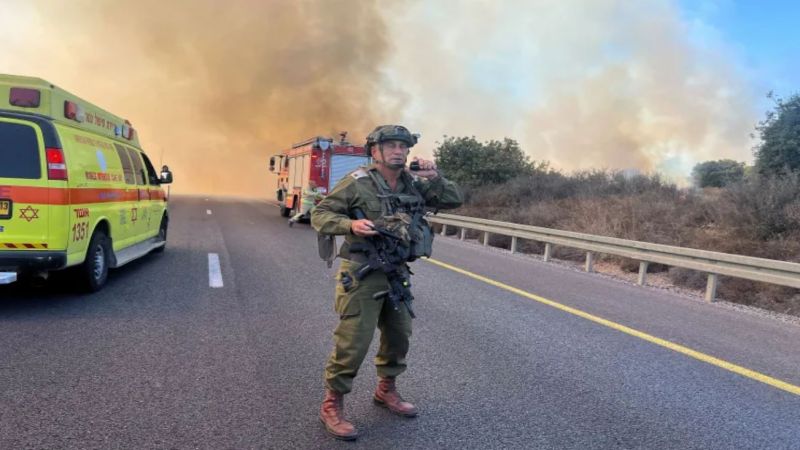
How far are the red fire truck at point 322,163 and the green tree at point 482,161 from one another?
5.36 meters

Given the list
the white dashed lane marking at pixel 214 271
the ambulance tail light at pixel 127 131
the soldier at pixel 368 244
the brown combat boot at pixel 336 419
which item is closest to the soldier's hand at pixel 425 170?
the soldier at pixel 368 244

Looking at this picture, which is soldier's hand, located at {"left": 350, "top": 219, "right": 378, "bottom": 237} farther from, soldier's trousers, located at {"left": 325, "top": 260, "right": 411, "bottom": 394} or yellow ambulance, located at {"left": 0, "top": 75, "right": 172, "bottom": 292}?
yellow ambulance, located at {"left": 0, "top": 75, "right": 172, "bottom": 292}

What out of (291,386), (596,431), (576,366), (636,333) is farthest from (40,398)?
(636,333)

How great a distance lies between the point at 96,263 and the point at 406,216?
454 cm

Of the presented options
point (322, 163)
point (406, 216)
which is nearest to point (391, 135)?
point (406, 216)

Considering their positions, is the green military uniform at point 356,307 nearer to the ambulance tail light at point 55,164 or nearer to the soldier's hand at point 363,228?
the soldier's hand at point 363,228

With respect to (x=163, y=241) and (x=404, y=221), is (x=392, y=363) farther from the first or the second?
(x=163, y=241)

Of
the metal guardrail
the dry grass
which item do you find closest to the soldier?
the metal guardrail

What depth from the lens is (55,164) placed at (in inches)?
213

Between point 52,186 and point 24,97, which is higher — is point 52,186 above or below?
below

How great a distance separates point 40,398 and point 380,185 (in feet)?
7.44

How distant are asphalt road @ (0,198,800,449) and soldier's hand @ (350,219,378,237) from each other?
1061mm

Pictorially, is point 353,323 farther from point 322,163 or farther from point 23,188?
point 322,163

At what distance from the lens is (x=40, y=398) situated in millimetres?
3344
